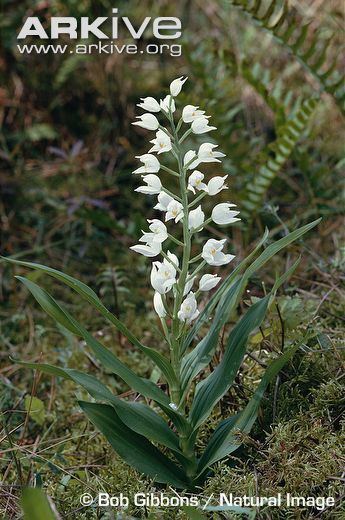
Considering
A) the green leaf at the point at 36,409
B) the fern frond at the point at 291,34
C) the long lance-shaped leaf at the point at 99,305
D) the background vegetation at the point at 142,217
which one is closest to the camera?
the long lance-shaped leaf at the point at 99,305

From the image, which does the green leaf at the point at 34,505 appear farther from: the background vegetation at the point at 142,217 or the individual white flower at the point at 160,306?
the individual white flower at the point at 160,306

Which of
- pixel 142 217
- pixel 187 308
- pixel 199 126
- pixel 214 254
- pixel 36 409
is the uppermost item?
pixel 199 126

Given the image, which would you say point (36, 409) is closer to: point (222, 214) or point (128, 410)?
point (128, 410)

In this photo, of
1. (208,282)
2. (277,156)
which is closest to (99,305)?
(208,282)

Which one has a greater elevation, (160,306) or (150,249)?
(150,249)

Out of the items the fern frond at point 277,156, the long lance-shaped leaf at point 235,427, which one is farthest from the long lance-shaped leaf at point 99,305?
the fern frond at point 277,156

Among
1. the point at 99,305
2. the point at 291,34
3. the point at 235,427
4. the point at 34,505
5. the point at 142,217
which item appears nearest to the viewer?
the point at 34,505

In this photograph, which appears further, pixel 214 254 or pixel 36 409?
pixel 36 409

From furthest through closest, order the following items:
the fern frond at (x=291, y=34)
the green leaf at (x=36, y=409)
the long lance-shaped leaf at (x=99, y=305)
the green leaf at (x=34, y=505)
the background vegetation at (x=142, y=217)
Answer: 1. the fern frond at (x=291, y=34)
2. the green leaf at (x=36, y=409)
3. the background vegetation at (x=142, y=217)
4. the long lance-shaped leaf at (x=99, y=305)
5. the green leaf at (x=34, y=505)
